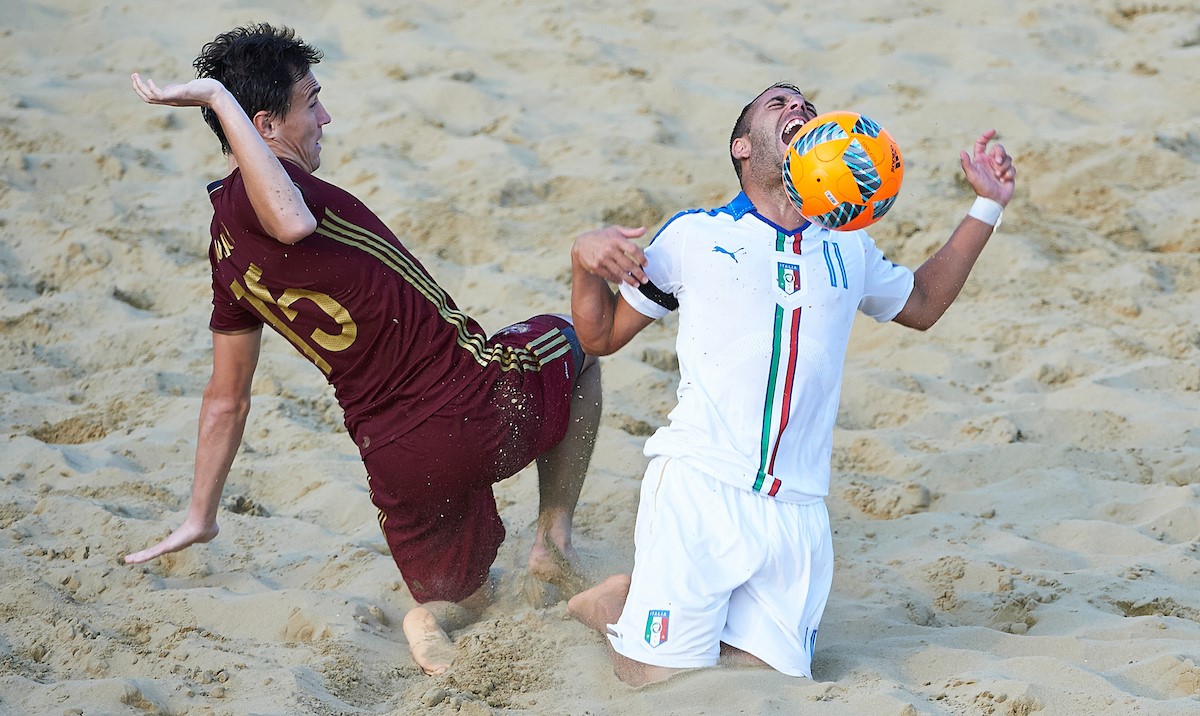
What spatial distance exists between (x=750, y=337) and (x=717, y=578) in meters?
0.52

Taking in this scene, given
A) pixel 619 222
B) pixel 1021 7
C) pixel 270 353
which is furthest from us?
pixel 1021 7

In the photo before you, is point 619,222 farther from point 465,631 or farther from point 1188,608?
point 1188,608

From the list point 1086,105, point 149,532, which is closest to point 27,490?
point 149,532

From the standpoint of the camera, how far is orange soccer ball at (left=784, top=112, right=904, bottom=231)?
105 inches

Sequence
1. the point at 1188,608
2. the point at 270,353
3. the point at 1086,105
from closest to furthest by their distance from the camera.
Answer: the point at 1188,608
the point at 270,353
the point at 1086,105

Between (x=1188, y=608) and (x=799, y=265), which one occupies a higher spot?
(x=799, y=265)

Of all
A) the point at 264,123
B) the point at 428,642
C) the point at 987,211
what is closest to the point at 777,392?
the point at 987,211

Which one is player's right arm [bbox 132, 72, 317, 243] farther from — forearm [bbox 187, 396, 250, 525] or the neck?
the neck

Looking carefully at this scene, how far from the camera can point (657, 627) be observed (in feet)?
9.23

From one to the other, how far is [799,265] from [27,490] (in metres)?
2.45

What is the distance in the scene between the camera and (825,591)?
9.64 ft

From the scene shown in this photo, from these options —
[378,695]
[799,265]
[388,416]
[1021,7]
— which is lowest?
[378,695]

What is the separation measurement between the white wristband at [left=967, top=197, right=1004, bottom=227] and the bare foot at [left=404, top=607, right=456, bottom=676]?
162 centimetres

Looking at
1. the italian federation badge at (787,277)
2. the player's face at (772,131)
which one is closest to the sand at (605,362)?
the italian federation badge at (787,277)
